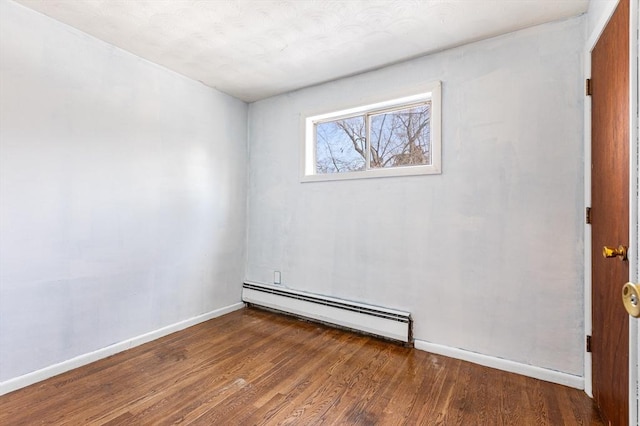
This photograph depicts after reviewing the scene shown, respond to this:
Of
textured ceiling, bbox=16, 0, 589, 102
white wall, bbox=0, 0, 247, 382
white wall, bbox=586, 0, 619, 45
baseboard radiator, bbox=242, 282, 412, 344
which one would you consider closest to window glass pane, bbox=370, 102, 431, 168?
textured ceiling, bbox=16, 0, 589, 102

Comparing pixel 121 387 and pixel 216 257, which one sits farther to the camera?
pixel 216 257

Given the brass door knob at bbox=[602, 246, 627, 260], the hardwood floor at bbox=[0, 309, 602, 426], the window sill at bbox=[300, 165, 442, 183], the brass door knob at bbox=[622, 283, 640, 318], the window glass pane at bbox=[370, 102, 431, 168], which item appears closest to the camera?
the brass door knob at bbox=[622, 283, 640, 318]

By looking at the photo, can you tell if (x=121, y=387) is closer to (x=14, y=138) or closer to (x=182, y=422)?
(x=182, y=422)

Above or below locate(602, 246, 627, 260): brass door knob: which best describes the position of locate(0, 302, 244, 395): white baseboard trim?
below

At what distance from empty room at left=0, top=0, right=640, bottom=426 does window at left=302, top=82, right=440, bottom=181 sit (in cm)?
2

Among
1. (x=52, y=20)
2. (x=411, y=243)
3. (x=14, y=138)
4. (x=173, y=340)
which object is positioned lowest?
(x=173, y=340)

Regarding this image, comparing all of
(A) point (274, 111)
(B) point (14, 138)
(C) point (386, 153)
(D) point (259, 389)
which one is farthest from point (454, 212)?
(B) point (14, 138)

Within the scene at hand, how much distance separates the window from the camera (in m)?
2.56

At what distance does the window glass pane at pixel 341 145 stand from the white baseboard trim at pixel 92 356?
2030mm

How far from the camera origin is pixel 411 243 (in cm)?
255

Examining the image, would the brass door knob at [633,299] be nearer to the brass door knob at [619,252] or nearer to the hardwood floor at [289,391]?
the brass door knob at [619,252]

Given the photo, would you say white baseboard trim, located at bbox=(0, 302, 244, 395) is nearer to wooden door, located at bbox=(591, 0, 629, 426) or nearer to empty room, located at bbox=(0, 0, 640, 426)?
empty room, located at bbox=(0, 0, 640, 426)

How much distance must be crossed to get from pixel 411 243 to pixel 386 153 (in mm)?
874

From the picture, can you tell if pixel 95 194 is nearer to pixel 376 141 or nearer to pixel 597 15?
pixel 376 141
